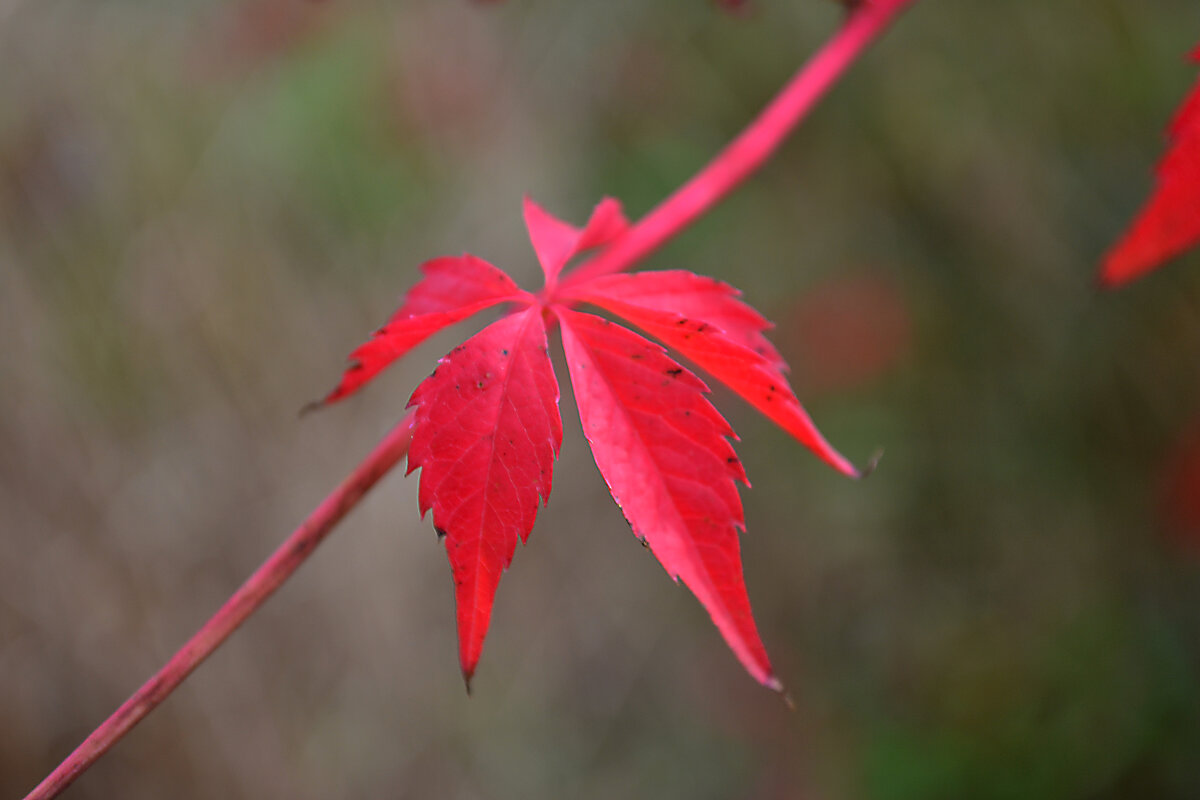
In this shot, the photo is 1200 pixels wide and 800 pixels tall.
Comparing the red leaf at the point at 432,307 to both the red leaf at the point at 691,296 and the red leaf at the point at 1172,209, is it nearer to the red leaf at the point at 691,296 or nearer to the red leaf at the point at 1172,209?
the red leaf at the point at 691,296

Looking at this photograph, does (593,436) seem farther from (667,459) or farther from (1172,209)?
(1172,209)

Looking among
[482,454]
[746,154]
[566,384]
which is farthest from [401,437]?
[566,384]

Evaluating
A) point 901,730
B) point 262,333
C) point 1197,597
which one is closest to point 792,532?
point 901,730

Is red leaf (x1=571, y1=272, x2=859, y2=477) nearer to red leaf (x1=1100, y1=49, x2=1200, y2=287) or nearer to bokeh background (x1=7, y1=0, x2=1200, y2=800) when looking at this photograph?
red leaf (x1=1100, y1=49, x2=1200, y2=287)

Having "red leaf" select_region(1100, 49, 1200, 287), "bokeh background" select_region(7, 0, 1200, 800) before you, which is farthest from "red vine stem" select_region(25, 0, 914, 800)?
"bokeh background" select_region(7, 0, 1200, 800)

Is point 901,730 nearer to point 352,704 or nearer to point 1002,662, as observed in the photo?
point 1002,662

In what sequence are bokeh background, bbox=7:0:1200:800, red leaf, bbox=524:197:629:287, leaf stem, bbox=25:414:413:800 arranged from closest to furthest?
leaf stem, bbox=25:414:413:800, red leaf, bbox=524:197:629:287, bokeh background, bbox=7:0:1200:800
